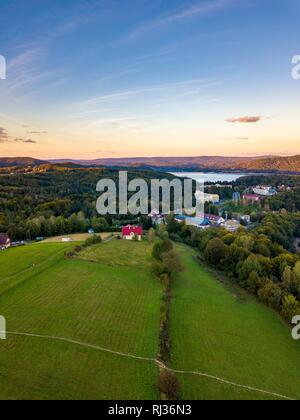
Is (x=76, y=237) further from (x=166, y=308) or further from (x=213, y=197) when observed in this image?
(x=213, y=197)

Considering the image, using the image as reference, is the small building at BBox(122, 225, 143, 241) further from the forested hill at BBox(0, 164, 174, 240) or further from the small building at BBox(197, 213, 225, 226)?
the small building at BBox(197, 213, 225, 226)

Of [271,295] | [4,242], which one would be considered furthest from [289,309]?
[4,242]

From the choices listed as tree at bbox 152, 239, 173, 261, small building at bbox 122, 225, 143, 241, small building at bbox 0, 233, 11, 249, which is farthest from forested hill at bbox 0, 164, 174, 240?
tree at bbox 152, 239, 173, 261

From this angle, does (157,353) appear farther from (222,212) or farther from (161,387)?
(222,212)

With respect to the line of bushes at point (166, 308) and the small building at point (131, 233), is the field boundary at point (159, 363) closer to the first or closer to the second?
the line of bushes at point (166, 308)

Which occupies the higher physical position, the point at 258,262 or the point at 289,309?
the point at 258,262

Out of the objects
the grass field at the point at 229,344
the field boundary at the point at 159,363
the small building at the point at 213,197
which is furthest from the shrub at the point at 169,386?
the small building at the point at 213,197
